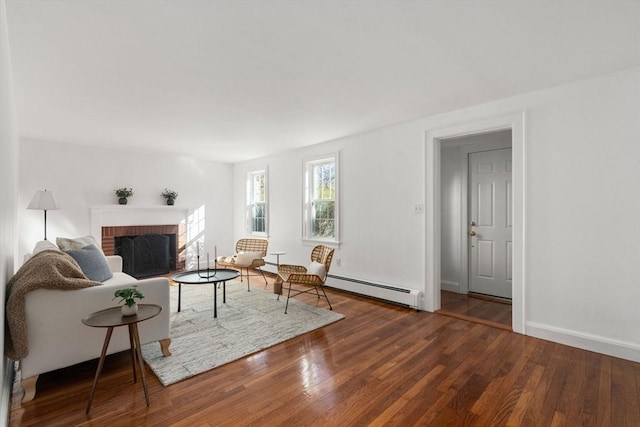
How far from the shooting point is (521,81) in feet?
9.48

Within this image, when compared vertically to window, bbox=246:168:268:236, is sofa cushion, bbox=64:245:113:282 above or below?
below

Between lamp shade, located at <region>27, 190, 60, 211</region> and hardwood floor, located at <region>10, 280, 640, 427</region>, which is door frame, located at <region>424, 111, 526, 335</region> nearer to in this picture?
hardwood floor, located at <region>10, 280, 640, 427</region>

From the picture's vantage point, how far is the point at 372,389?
2.20 m

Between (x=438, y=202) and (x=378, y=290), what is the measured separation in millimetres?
1474

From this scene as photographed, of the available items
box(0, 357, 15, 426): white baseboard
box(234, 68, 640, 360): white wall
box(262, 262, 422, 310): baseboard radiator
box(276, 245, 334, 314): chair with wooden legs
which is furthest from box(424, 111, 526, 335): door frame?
box(0, 357, 15, 426): white baseboard

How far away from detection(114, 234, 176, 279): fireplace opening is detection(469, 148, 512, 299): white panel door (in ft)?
18.8

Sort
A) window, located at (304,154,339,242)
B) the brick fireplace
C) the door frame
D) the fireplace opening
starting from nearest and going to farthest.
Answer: the door frame, window, located at (304,154,339,242), the brick fireplace, the fireplace opening

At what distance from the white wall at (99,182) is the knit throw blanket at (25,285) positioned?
3.66m

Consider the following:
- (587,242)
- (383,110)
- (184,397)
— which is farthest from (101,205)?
(587,242)

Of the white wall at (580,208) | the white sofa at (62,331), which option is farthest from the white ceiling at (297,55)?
the white sofa at (62,331)

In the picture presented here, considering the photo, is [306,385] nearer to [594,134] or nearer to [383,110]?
[383,110]

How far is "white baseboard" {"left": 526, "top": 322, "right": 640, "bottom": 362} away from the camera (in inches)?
103

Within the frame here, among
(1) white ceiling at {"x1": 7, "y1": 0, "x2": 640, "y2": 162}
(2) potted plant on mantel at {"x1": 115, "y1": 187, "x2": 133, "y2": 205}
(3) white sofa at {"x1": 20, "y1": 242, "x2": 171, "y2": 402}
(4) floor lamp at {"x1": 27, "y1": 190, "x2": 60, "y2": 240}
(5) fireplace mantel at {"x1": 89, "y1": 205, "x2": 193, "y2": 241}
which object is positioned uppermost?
(1) white ceiling at {"x1": 7, "y1": 0, "x2": 640, "y2": 162}

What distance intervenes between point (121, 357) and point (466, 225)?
4.70 meters
